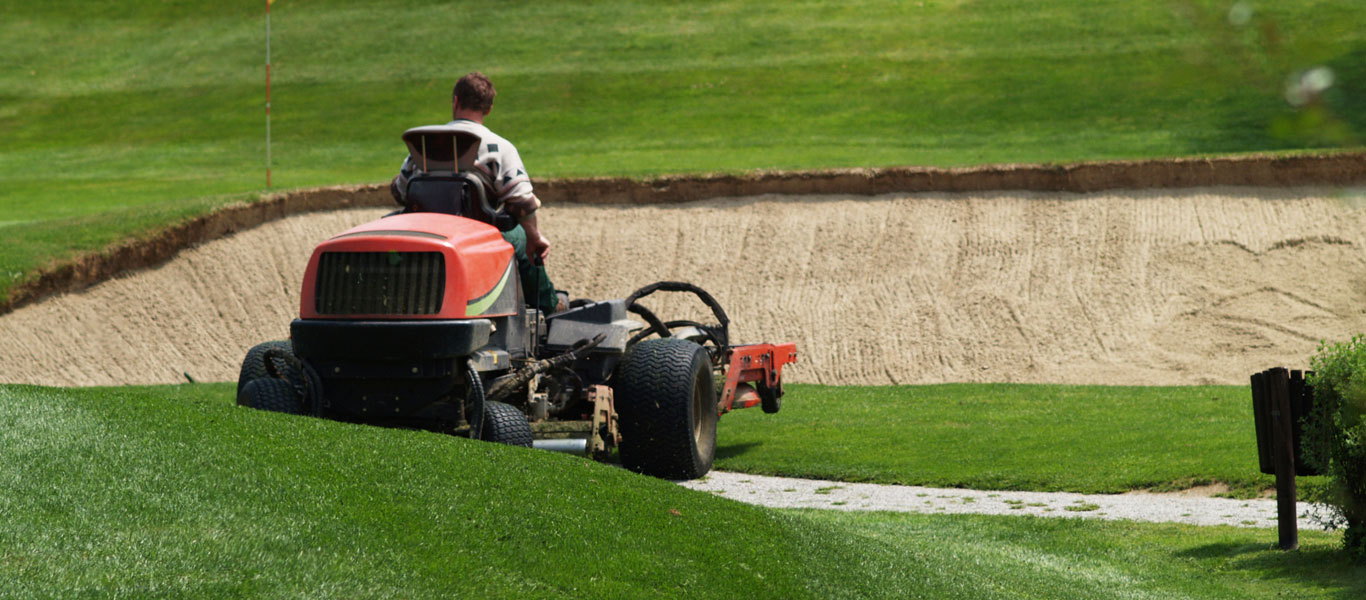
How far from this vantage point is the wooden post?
859cm

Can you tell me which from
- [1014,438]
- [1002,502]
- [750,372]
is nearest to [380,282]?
[750,372]

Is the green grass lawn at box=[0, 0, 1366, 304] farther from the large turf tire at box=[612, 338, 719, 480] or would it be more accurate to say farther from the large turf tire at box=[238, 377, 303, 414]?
the large turf tire at box=[612, 338, 719, 480]

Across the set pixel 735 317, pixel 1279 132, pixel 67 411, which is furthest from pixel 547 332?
pixel 735 317

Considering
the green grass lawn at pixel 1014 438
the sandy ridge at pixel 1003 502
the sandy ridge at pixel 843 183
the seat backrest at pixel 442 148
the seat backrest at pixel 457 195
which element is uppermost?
the sandy ridge at pixel 843 183

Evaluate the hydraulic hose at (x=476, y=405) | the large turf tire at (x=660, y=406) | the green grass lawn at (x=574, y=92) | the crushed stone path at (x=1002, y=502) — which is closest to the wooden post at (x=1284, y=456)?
the crushed stone path at (x=1002, y=502)

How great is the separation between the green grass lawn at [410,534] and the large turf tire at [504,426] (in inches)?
35.2

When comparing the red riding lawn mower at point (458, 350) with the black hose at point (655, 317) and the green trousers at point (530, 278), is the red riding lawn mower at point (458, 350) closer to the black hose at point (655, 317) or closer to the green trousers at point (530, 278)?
the green trousers at point (530, 278)

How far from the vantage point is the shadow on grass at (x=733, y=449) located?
13.4 meters

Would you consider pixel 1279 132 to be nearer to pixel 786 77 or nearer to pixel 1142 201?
pixel 1142 201

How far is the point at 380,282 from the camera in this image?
27.5ft

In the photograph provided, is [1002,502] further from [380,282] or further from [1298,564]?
[380,282]

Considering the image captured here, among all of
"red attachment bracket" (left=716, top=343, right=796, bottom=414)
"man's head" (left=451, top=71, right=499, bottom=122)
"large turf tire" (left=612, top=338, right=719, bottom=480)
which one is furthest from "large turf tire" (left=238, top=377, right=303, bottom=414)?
"red attachment bracket" (left=716, top=343, right=796, bottom=414)

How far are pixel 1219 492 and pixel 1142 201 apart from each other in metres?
11.9

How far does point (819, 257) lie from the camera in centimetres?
2242
